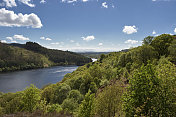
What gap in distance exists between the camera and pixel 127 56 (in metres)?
49.8

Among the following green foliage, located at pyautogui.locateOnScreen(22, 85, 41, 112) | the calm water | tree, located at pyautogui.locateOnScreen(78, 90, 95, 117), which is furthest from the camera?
the calm water

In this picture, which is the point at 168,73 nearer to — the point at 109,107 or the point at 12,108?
the point at 109,107

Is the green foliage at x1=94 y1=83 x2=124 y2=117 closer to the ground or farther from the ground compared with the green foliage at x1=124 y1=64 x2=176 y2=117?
closer to the ground

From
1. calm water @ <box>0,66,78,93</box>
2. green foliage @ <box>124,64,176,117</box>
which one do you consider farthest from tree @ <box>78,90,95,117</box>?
calm water @ <box>0,66,78,93</box>

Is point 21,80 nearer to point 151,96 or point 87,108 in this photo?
point 87,108

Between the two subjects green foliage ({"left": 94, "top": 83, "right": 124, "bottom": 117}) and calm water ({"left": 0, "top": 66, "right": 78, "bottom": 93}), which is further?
calm water ({"left": 0, "top": 66, "right": 78, "bottom": 93})

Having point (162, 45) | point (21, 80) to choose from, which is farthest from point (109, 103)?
point (21, 80)

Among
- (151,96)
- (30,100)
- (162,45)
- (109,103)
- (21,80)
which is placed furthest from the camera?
(21,80)

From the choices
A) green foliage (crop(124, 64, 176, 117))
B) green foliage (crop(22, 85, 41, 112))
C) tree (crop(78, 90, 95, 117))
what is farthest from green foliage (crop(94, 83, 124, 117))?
green foliage (crop(22, 85, 41, 112))

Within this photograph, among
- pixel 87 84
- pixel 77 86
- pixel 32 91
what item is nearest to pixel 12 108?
pixel 32 91

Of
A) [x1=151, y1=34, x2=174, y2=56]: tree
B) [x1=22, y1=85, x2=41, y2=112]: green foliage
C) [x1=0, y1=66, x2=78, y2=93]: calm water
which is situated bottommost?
[x1=0, y1=66, x2=78, y2=93]: calm water

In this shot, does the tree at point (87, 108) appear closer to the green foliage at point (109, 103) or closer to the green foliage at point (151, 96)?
the green foliage at point (109, 103)

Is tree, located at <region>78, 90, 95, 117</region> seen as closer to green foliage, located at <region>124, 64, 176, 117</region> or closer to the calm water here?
green foliage, located at <region>124, 64, 176, 117</region>

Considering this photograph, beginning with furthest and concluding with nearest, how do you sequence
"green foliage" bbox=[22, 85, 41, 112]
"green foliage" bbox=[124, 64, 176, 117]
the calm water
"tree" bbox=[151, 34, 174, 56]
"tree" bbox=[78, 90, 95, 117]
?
the calm water < "tree" bbox=[151, 34, 174, 56] < "green foliage" bbox=[22, 85, 41, 112] < "tree" bbox=[78, 90, 95, 117] < "green foliage" bbox=[124, 64, 176, 117]
